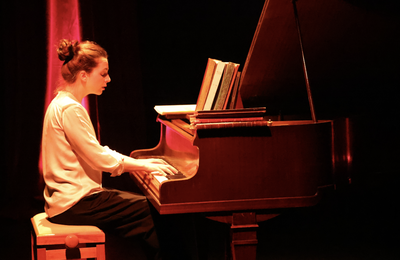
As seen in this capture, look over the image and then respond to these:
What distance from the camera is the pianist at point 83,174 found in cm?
219

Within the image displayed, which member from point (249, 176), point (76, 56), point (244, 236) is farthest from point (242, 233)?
point (76, 56)

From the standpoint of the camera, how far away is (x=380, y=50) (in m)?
2.62

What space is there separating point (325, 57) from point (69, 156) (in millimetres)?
1466

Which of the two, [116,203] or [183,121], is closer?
[116,203]

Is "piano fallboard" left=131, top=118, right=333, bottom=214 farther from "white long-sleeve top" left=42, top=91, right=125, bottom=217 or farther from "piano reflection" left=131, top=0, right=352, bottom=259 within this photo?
"white long-sleeve top" left=42, top=91, right=125, bottom=217

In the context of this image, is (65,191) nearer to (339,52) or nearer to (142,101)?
(339,52)

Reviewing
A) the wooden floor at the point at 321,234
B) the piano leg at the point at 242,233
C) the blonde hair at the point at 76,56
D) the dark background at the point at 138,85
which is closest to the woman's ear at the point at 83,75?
the blonde hair at the point at 76,56

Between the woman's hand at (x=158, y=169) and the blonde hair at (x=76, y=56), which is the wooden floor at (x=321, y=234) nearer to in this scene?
the woman's hand at (x=158, y=169)

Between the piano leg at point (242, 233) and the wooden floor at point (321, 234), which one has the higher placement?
the piano leg at point (242, 233)

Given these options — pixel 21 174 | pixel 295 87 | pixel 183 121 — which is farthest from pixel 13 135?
pixel 295 87

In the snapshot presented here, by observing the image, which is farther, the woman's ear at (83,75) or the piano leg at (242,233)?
the woman's ear at (83,75)

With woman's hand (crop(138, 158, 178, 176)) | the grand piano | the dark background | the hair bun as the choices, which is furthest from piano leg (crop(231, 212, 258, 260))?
the dark background

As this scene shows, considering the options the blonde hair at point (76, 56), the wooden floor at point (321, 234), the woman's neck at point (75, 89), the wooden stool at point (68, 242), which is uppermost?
the blonde hair at point (76, 56)

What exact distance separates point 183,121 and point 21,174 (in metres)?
1.96
